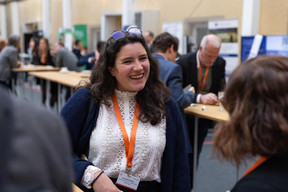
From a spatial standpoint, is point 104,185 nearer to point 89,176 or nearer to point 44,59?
point 89,176

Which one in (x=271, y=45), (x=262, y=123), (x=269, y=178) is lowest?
(x=269, y=178)

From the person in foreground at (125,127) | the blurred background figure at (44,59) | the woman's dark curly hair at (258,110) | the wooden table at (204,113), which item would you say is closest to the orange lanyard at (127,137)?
the person in foreground at (125,127)

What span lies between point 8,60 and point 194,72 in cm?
487

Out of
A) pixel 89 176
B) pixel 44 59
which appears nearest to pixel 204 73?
pixel 89 176

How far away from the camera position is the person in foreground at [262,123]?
824 millimetres

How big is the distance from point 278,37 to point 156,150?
3.67 meters

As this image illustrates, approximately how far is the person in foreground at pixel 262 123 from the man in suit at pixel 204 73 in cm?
217

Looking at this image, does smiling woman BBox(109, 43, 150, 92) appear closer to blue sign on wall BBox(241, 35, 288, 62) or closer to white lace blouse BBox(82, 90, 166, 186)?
white lace blouse BBox(82, 90, 166, 186)

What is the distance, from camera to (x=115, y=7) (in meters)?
9.84

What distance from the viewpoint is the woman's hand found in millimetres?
1543

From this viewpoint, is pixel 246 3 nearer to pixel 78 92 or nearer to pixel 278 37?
pixel 278 37

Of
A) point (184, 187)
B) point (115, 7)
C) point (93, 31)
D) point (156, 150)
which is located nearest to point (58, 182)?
point (156, 150)

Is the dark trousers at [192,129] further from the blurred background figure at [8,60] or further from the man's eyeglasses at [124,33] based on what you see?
the blurred background figure at [8,60]

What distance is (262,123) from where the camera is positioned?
84 centimetres
